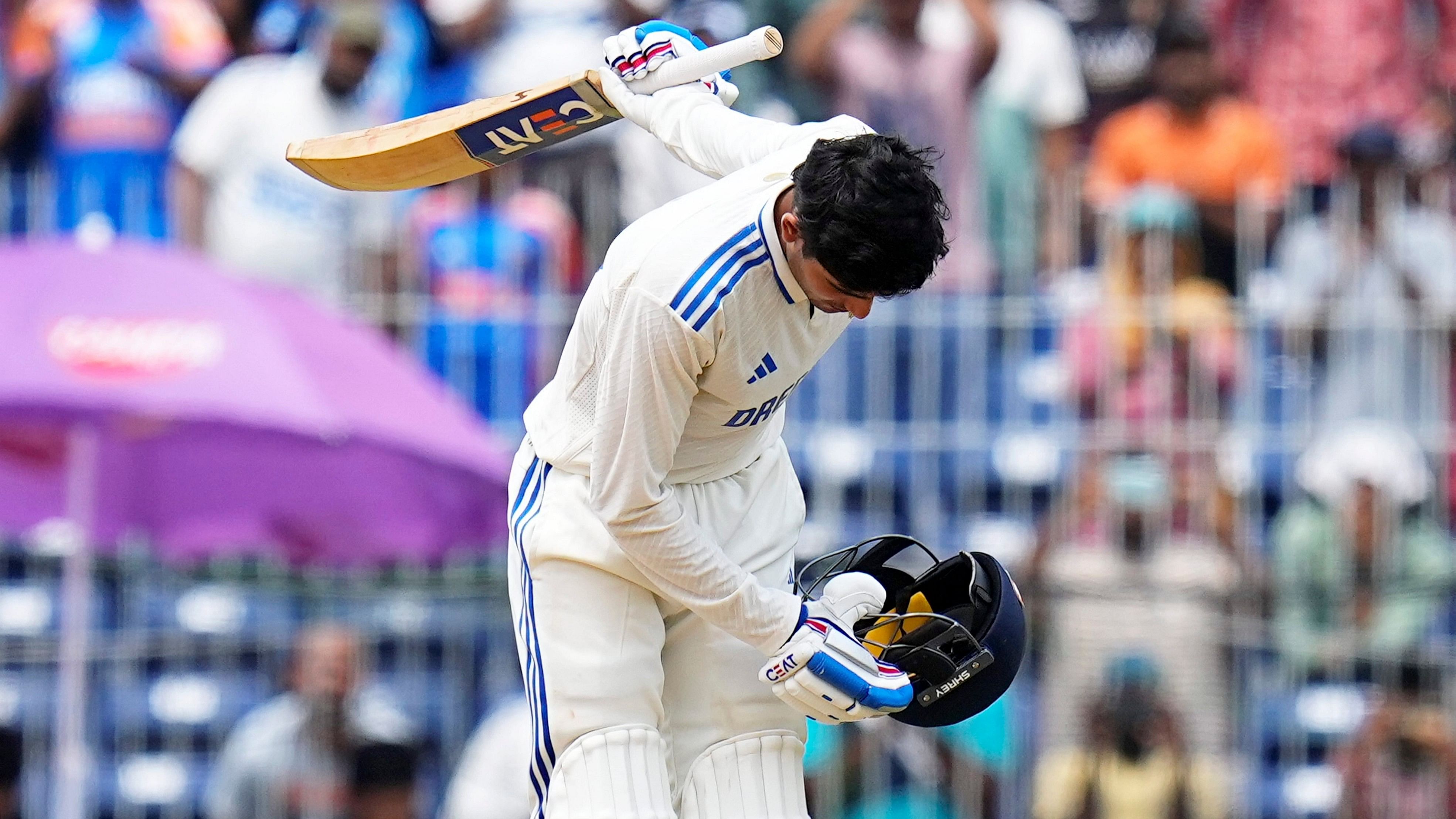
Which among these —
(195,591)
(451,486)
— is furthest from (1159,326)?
(195,591)

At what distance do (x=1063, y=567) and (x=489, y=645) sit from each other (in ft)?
7.62

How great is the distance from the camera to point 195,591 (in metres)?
8.62

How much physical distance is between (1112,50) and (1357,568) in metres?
2.63

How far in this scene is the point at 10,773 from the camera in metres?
8.25

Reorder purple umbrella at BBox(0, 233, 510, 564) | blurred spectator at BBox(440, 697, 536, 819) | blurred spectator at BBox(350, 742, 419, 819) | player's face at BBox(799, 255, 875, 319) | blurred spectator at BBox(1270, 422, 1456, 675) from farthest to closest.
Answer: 1. blurred spectator at BBox(1270, 422, 1456, 675)
2. blurred spectator at BBox(350, 742, 419, 819)
3. blurred spectator at BBox(440, 697, 536, 819)
4. purple umbrella at BBox(0, 233, 510, 564)
5. player's face at BBox(799, 255, 875, 319)

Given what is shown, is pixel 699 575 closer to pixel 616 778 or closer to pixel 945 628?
pixel 616 778

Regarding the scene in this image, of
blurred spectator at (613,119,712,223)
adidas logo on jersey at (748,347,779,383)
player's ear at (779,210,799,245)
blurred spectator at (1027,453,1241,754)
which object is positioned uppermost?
blurred spectator at (613,119,712,223)

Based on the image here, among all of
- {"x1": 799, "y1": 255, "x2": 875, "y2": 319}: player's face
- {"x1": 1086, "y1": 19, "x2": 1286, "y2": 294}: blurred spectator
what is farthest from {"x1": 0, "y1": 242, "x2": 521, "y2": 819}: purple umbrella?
{"x1": 799, "y1": 255, "x2": 875, "y2": 319}: player's face

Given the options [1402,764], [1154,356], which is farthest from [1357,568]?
[1154,356]

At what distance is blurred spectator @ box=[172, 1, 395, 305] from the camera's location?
28.7 ft

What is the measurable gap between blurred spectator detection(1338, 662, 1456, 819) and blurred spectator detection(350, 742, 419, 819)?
11.8 ft

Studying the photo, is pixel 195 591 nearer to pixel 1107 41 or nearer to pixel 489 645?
pixel 489 645

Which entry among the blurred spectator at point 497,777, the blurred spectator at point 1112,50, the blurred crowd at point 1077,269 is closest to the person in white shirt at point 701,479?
the blurred spectator at point 497,777

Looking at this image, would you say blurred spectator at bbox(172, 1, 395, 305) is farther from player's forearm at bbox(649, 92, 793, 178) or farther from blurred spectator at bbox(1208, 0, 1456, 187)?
player's forearm at bbox(649, 92, 793, 178)
